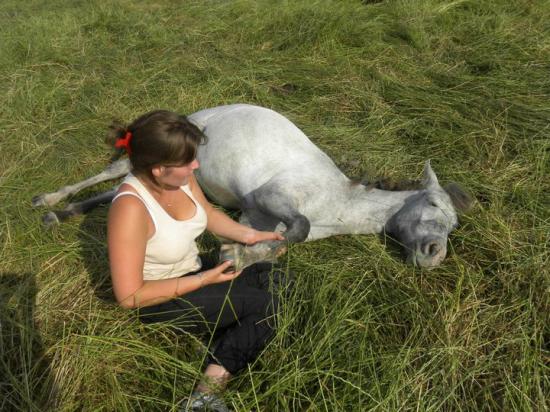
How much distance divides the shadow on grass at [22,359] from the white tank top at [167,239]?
724mm

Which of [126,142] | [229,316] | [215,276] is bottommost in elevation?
[229,316]

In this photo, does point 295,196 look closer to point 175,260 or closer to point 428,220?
point 428,220

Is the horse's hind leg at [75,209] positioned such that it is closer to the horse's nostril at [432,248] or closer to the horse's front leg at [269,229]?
the horse's front leg at [269,229]

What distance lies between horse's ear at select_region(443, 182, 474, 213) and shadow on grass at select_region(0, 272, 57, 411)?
3001mm

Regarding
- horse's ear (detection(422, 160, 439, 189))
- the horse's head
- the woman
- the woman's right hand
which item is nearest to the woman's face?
the woman

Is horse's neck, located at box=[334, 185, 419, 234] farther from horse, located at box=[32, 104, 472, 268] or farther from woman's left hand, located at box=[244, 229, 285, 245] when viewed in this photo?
woman's left hand, located at box=[244, 229, 285, 245]

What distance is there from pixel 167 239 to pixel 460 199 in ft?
7.73

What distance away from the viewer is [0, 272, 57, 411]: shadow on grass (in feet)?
7.38

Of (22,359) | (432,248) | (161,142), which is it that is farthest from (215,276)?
(432,248)

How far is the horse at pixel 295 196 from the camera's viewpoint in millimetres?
3322

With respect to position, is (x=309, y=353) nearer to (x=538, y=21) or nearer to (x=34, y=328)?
(x=34, y=328)

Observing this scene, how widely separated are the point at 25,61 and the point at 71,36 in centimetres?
102

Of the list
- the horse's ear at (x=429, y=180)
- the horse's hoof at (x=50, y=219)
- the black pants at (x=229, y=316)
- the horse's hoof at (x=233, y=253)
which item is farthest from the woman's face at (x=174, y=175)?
the horse's ear at (x=429, y=180)

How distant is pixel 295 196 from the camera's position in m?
3.54
